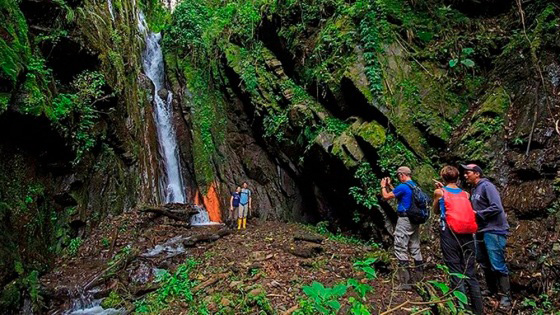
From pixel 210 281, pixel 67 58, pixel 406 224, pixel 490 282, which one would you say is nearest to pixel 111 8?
pixel 67 58

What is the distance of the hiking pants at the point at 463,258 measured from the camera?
386 centimetres

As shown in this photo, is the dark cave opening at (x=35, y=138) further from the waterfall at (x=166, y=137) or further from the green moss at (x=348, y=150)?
the green moss at (x=348, y=150)

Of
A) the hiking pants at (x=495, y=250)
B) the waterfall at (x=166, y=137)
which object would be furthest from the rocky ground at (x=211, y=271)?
the waterfall at (x=166, y=137)

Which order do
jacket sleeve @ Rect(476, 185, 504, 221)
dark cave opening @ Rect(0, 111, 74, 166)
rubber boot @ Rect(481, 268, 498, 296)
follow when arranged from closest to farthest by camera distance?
jacket sleeve @ Rect(476, 185, 504, 221) → rubber boot @ Rect(481, 268, 498, 296) → dark cave opening @ Rect(0, 111, 74, 166)

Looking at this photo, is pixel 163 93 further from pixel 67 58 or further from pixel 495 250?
pixel 495 250

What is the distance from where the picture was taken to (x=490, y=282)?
15.0 feet

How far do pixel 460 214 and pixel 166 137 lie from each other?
42.3ft

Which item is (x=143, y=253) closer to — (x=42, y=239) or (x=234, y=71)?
(x=42, y=239)

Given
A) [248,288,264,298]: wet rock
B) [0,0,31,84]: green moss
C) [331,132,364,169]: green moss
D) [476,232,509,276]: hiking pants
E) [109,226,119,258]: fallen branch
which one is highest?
[0,0,31,84]: green moss

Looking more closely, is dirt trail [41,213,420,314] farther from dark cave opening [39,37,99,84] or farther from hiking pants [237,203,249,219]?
dark cave opening [39,37,99,84]

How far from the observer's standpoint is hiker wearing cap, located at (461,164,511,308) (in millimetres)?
4223

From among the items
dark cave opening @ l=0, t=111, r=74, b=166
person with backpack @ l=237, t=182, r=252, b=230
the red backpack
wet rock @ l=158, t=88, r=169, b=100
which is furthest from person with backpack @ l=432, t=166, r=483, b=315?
wet rock @ l=158, t=88, r=169, b=100

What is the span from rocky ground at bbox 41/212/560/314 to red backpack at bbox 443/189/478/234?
0.86 m

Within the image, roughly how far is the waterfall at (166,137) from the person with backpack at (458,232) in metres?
9.83
